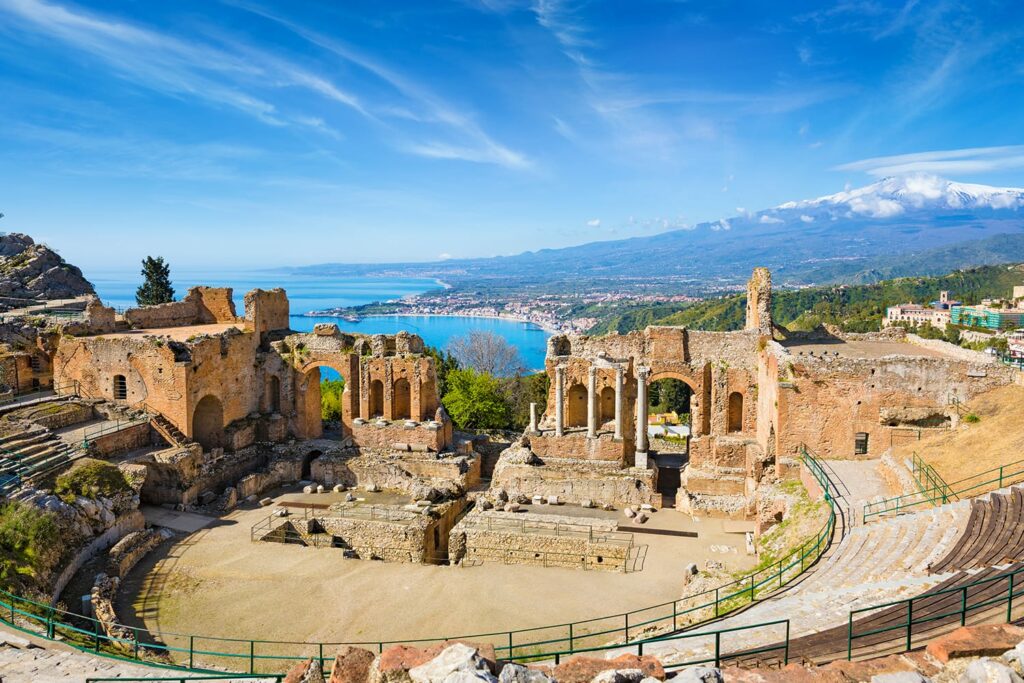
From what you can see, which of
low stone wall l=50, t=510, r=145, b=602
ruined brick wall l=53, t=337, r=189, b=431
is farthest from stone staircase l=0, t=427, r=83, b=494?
ruined brick wall l=53, t=337, r=189, b=431

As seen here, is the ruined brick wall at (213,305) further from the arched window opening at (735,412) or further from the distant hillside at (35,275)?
the arched window opening at (735,412)

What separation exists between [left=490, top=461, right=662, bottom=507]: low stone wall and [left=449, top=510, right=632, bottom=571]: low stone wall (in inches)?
94.8

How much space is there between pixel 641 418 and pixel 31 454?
1944cm

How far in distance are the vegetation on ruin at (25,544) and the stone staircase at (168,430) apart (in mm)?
7048

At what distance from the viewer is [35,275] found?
38.5 m

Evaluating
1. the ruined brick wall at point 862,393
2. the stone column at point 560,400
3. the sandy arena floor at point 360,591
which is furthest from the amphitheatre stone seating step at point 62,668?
the ruined brick wall at point 862,393

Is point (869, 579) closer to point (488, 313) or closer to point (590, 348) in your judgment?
point (590, 348)

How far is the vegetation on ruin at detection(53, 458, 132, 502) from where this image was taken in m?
18.2

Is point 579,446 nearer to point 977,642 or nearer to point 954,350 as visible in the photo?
point 954,350

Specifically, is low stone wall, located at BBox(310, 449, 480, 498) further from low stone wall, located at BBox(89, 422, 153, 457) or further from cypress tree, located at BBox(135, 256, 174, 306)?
cypress tree, located at BBox(135, 256, 174, 306)

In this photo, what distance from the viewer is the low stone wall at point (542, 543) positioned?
61.2 feet

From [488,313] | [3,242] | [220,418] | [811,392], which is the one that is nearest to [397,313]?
[488,313]

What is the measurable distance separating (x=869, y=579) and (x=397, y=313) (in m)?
146

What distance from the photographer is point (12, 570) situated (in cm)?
1479
